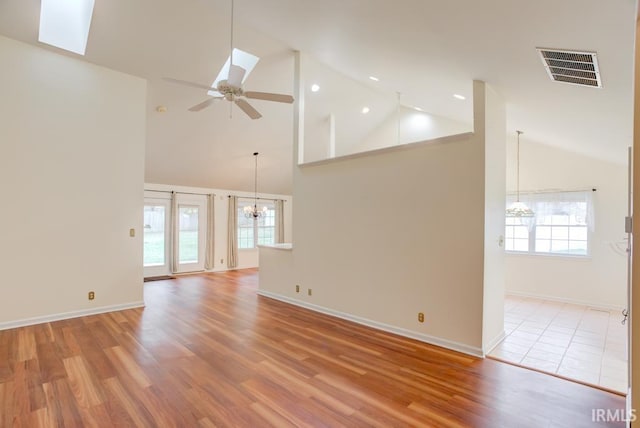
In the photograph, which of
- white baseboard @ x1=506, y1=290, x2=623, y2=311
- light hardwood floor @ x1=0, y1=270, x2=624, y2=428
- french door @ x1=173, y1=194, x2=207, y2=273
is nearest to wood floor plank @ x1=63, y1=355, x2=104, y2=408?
light hardwood floor @ x1=0, y1=270, x2=624, y2=428

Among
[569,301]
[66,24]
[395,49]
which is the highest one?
[66,24]

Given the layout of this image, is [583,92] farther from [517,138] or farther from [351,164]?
[517,138]

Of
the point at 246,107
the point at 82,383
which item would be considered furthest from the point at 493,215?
the point at 82,383

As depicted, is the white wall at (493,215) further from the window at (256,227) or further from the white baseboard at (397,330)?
the window at (256,227)

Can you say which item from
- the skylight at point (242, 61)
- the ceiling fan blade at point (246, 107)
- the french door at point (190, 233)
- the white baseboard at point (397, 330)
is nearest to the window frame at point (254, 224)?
the french door at point (190, 233)

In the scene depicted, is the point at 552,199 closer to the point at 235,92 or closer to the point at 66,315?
the point at 235,92

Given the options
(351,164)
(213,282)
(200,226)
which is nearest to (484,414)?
(351,164)

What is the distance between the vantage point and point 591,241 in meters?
5.44

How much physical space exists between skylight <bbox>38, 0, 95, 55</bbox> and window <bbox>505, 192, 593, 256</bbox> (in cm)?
770

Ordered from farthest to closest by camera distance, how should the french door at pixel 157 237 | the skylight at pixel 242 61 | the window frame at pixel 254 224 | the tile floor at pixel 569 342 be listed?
the window frame at pixel 254 224 → the french door at pixel 157 237 → the skylight at pixel 242 61 → the tile floor at pixel 569 342

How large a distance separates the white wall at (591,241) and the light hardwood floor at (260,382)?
366 cm

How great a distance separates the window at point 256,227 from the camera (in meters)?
9.54

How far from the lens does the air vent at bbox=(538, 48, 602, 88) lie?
7.30 ft

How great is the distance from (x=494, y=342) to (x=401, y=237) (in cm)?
157
